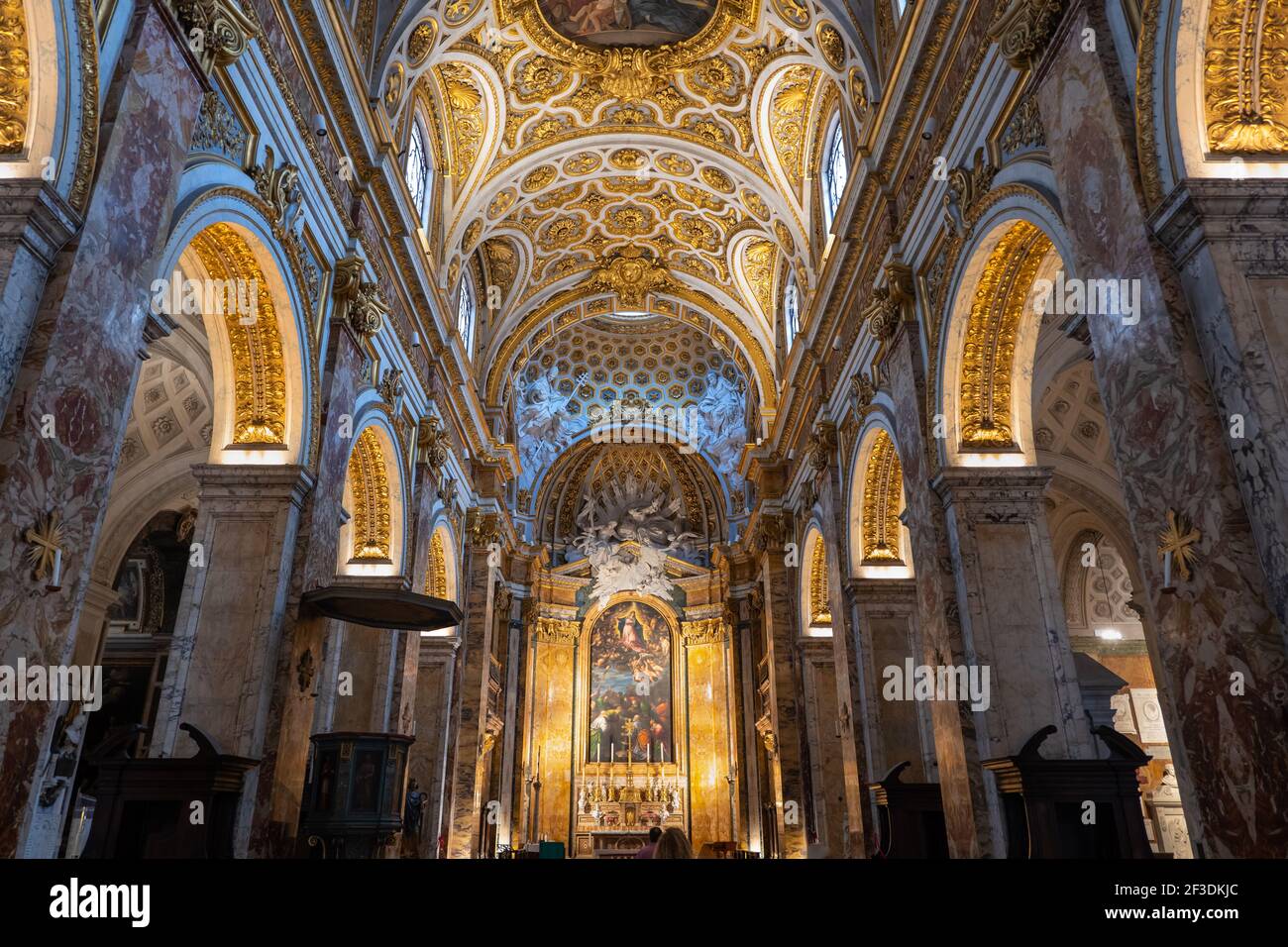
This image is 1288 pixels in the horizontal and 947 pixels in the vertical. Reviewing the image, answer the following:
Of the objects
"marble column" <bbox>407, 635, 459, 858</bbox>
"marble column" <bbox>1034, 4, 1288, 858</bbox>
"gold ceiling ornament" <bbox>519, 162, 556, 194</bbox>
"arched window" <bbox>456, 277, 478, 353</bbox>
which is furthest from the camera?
"arched window" <bbox>456, 277, 478, 353</bbox>

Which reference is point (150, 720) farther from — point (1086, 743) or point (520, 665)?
point (1086, 743)

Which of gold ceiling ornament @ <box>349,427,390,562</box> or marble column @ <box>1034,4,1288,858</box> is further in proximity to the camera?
gold ceiling ornament @ <box>349,427,390,562</box>

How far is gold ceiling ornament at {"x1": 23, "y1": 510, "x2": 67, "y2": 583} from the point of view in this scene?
15.7ft

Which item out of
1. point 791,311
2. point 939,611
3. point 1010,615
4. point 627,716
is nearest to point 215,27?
point 939,611

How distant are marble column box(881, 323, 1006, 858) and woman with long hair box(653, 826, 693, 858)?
2.58 m

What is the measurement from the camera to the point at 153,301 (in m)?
6.26

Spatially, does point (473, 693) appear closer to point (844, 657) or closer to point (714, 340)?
point (844, 657)

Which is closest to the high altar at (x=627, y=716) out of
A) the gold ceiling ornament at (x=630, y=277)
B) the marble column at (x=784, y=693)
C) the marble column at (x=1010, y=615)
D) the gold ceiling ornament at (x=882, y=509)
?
the marble column at (x=784, y=693)

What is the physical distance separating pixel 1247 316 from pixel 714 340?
59.4 ft

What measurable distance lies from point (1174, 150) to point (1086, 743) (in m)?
5.17

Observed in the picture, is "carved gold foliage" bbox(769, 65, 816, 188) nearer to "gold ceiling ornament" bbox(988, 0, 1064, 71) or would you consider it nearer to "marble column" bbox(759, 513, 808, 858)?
"marble column" bbox(759, 513, 808, 858)

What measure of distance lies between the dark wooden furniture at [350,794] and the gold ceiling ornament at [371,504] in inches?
148

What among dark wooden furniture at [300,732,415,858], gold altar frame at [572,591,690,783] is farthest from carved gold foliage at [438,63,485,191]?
gold altar frame at [572,591,690,783]

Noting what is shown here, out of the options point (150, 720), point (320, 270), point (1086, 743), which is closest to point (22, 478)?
point (320, 270)
